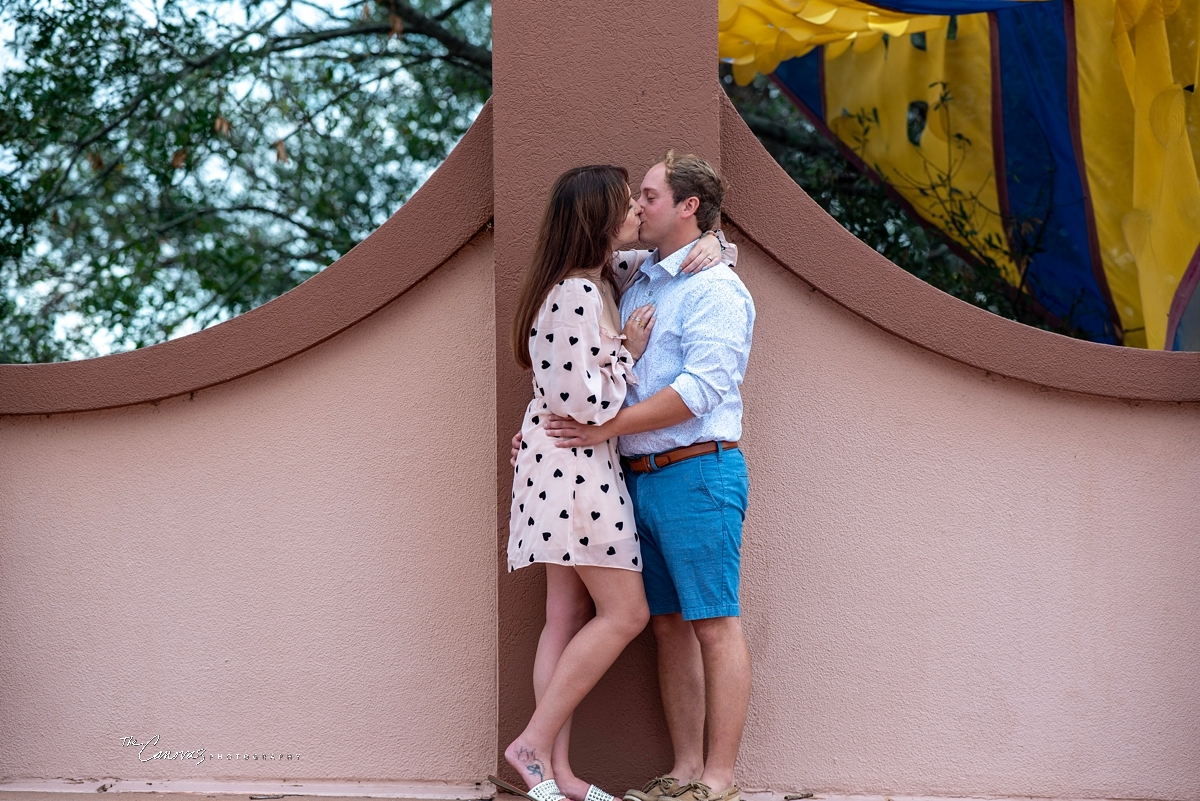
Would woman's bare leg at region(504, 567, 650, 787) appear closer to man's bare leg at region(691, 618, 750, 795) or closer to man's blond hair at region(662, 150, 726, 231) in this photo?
man's bare leg at region(691, 618, 750, 795)

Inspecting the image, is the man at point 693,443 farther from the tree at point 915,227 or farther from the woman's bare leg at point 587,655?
the tree at point 915,227

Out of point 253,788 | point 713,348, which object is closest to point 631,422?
point 713,348

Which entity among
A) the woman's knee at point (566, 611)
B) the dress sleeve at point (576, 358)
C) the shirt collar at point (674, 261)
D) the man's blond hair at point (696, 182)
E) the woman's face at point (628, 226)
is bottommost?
the woman's knee at point (566, 611)

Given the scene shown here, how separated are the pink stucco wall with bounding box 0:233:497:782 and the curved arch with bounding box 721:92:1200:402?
89 cm

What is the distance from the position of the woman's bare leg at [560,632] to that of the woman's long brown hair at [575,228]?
0.71m

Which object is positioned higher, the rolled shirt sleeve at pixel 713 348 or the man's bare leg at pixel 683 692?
the rolled shirt sleeve at pixel 713 348

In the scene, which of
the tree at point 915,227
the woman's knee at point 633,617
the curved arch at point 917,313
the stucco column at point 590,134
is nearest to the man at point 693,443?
the woman's knee at point 633,617

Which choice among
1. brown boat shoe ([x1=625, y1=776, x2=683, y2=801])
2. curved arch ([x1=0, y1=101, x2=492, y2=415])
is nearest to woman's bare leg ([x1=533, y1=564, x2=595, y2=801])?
brown boat shoe ([x1=625, y1=776, x2=683, y2=801])

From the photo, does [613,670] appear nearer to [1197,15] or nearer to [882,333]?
[882,333]

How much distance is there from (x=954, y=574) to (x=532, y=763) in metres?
1.43

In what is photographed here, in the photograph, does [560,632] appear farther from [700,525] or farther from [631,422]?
[631,422]

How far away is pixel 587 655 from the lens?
111 inches

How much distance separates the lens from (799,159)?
24.6 ft

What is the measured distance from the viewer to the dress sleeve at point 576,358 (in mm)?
2693
